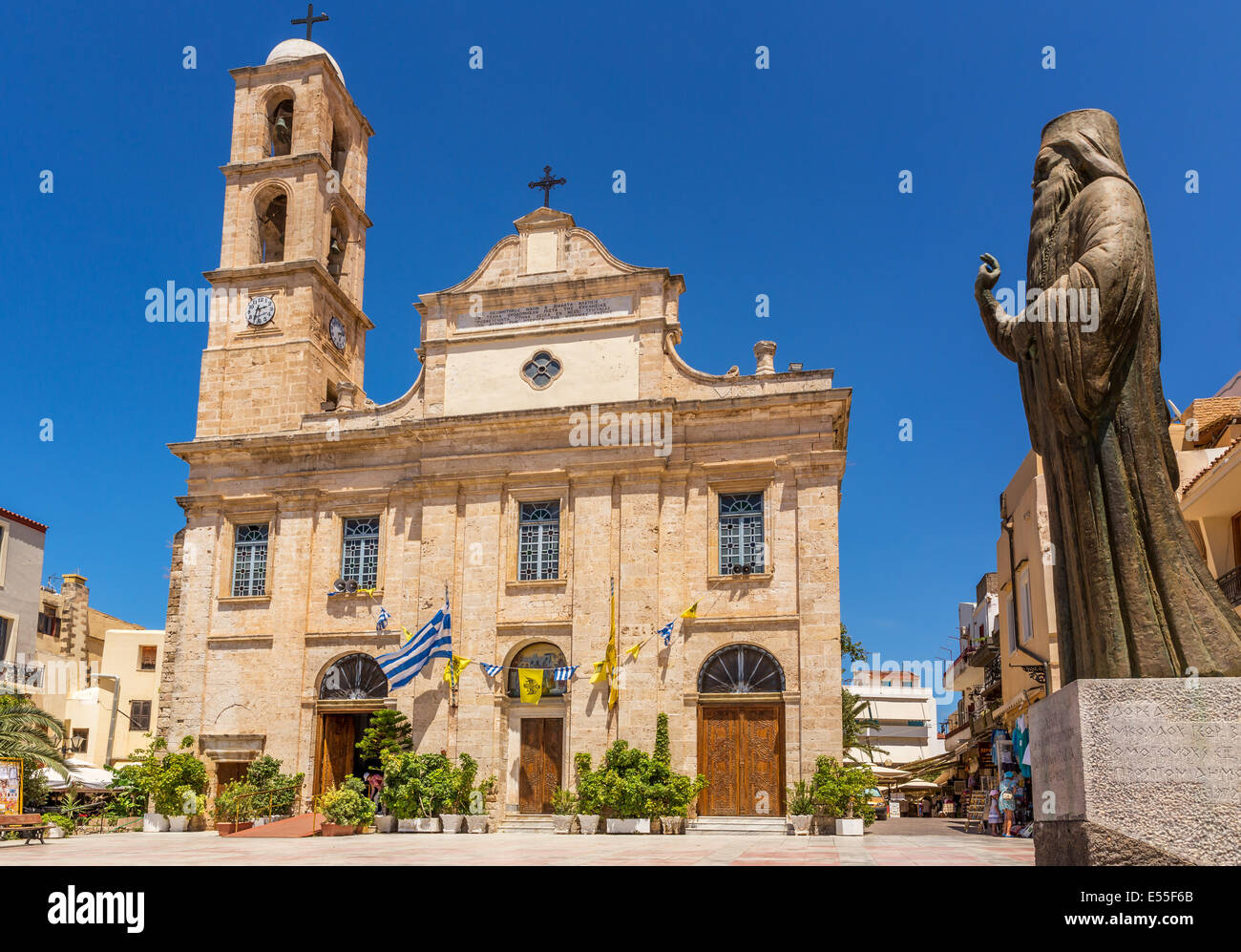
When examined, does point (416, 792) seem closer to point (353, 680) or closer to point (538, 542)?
point (353, 680)

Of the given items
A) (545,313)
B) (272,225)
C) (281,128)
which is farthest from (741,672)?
(281,128)

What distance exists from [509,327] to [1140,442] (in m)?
21.0

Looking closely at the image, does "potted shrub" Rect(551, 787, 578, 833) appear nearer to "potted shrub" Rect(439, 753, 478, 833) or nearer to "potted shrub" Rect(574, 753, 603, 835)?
"potted shrub" Rect(574, 753, 603, 835)

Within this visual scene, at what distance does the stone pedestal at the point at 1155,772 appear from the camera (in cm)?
519

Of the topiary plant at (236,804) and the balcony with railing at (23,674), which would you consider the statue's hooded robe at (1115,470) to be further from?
the balcony with railing at (23,674)

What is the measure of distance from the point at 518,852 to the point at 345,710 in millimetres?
11078

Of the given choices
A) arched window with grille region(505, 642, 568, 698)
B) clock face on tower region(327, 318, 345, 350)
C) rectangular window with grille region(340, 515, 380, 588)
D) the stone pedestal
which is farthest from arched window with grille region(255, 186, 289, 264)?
the stone pedestal

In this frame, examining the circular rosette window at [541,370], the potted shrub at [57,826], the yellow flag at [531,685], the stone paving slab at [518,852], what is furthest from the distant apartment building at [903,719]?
the potted shrub at [57,826]

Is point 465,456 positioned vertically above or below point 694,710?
above

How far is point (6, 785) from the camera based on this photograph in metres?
16.2

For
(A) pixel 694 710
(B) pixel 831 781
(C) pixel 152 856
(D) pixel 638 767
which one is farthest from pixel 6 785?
(B) pixel 831 781

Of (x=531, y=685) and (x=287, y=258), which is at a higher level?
(x=287, y=258)

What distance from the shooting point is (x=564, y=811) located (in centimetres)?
2189
